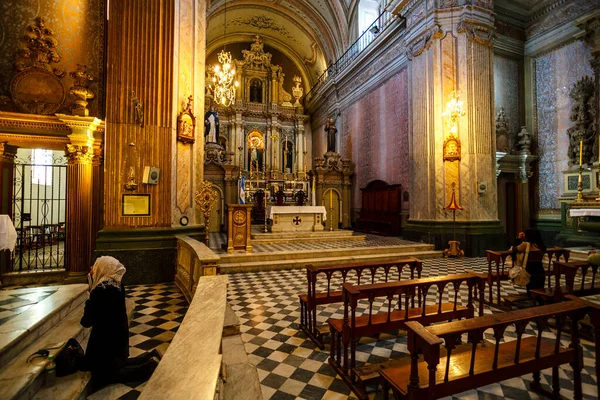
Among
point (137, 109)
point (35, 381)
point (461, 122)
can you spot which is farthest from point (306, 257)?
point (461, 122)

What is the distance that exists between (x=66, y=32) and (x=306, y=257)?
799 centimetres

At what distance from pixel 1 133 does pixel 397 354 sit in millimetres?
8855

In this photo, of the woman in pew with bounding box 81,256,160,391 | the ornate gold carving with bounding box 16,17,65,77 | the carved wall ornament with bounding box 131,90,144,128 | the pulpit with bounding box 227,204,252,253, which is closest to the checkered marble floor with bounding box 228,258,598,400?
the woman in pew with bounding box 81,256,160,391

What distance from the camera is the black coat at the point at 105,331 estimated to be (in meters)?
2.63

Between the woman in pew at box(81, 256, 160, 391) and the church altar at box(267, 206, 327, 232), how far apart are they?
8126 millimetres

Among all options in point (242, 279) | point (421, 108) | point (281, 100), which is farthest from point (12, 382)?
point (281, 100)

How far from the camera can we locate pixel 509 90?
11.6 metres

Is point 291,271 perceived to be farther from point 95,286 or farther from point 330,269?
point 95,286

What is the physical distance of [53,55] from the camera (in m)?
7.04

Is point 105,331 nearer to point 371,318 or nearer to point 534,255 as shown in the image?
point 371,318

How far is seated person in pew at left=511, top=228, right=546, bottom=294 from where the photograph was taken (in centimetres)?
466

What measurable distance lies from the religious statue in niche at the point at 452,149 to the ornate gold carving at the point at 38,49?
35.1 feet

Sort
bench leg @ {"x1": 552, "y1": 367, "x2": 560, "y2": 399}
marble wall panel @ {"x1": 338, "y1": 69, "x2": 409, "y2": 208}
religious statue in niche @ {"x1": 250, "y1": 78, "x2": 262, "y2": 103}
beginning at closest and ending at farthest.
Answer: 1. bench leg @ {"x1": 552, "y1": 367, "x2": 560, "y2": 399}
2. marble wall panel @ {"x1": 338, "y1": 69, "x2": 409, "y2": 208}
3. religious statue in niche @ {"x1": 250, "y1": 78, "x2": 262, "y2": 103}

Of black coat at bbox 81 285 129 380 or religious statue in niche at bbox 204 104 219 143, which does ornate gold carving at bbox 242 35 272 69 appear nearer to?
religious statue in niche at bbox 204 104 219 143
